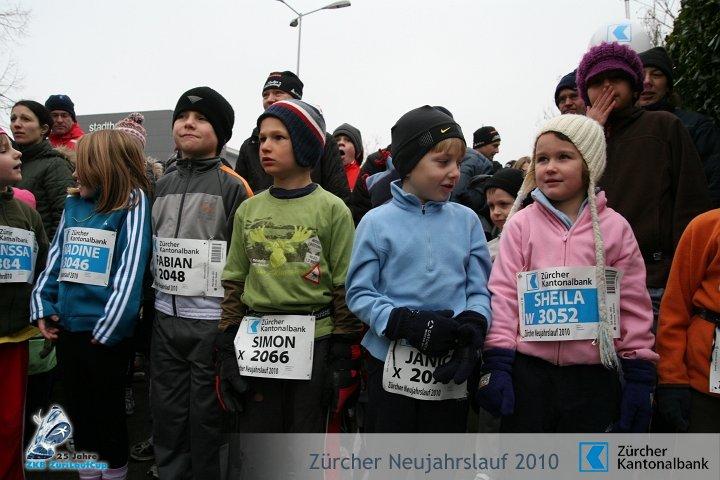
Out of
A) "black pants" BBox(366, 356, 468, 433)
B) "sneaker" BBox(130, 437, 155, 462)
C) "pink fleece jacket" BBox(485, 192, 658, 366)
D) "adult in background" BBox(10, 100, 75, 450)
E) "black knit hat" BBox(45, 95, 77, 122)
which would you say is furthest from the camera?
"black knit hat" BBox(45, 95, 77, 122)

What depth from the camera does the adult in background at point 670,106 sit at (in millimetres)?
3398

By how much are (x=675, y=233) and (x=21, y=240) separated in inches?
147

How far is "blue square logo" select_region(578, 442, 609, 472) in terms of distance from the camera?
2.42 m

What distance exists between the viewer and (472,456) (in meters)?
2.87

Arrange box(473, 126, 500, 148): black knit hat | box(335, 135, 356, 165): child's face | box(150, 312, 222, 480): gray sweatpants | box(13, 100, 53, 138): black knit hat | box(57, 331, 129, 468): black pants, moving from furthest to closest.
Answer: box(473, 126, 500, 148): black knit hat → box(335, 135, 356, 165): child's face → box(13, 100, 53, 138): black knit hat → box(57, 331, 129, 468): black pants → box(150, 312, 222, 480): gray sweatpants

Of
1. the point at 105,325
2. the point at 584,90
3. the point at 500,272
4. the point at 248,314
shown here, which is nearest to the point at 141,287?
the point at 105,325

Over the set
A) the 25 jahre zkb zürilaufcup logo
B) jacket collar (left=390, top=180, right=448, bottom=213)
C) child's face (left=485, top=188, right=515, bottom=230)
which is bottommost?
the 25 jahre zkb zürilaufcup logo

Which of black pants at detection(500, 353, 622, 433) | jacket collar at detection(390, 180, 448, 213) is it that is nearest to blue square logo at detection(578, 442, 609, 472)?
black pants at detection(500, 353, 622, 433)

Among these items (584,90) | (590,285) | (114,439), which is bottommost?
(114,439)

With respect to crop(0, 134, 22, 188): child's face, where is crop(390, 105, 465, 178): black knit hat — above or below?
above

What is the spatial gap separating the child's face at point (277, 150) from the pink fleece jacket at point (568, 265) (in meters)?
1.19

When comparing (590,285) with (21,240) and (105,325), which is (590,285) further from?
(21,240)

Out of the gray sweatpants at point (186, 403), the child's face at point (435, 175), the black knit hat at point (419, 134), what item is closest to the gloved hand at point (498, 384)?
the child's face at point (435, 175)

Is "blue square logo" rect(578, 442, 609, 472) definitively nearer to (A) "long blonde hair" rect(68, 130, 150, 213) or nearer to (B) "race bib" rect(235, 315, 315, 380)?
(B) "race bib" rect(235, 315, 315, 380)
